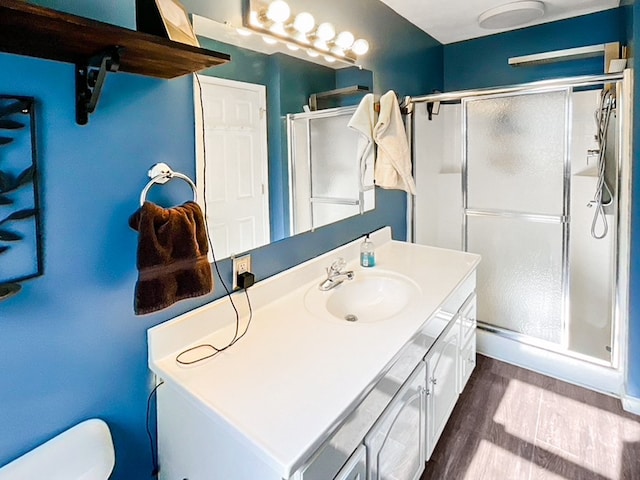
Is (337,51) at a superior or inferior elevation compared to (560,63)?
inferior

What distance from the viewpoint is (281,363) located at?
1.11 m

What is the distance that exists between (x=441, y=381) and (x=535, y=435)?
0.67 meters

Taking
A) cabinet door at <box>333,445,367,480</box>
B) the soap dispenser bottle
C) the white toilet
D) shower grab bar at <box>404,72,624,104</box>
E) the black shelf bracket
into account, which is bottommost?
cabinet door at <box>333,445,367,480</box>

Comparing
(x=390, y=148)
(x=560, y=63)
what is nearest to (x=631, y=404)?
(x=390, y=148)

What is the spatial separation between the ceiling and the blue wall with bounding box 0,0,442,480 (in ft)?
5.62

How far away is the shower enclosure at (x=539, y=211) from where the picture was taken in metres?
2.37

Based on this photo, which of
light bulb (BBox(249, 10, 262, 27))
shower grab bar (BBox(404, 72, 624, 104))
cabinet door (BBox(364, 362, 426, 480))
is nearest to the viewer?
cabinet door (BBox(364, 362, 426, 480))

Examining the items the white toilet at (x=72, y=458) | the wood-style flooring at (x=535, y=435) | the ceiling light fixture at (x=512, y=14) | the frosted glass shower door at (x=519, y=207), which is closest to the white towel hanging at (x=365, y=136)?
the frosted glass shower door at (x=519, y=207)

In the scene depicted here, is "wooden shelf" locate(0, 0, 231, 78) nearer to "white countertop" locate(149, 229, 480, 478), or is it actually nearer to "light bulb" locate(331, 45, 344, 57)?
"white countertop" locate(149, 229, 480, 478)

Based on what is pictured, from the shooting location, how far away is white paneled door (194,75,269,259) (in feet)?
Result: 4.15

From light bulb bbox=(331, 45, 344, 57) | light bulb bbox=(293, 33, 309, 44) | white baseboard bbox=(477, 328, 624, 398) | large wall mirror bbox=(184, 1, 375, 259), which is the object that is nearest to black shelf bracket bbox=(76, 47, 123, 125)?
large wall mirror bbox=(184, 1, 375, 259)

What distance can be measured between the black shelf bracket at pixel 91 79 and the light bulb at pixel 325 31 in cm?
106

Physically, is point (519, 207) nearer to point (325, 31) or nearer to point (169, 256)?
point (325, 31)

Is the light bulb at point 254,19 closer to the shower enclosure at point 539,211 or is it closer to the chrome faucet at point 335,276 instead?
the chrome faucet at point 335,276
